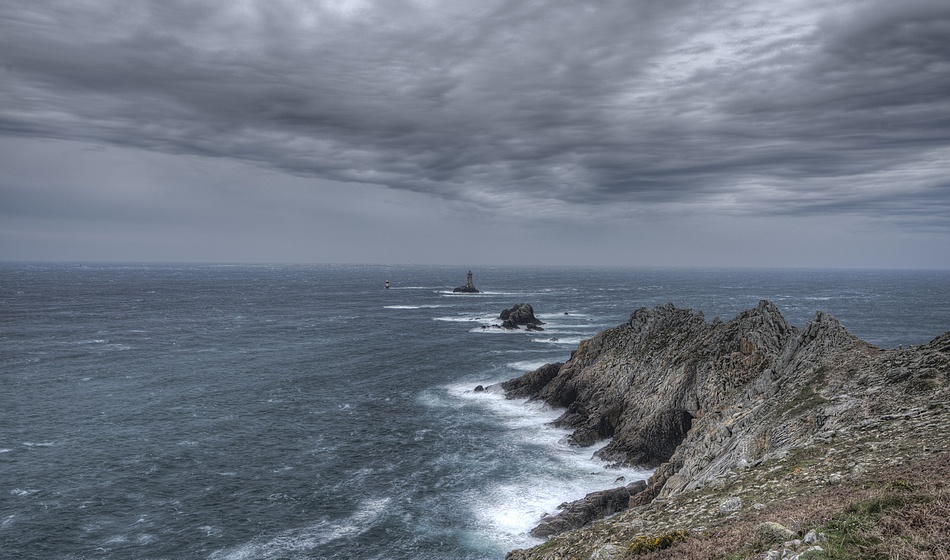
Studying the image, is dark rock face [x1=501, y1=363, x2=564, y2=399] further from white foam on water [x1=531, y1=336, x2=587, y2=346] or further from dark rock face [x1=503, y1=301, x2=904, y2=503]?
white foam on water [x1=531, y1=336, x2=587, y2=346]

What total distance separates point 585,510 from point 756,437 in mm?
12382

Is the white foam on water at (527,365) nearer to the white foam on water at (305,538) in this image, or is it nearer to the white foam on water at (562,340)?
the white foam on water at (562,340)

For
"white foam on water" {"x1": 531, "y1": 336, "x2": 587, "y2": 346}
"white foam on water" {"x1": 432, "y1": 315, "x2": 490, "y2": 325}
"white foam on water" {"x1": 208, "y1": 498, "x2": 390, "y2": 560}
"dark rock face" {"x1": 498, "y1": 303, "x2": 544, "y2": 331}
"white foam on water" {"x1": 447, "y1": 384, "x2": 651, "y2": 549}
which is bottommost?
"white foam on water" {"x1": 208, "y1": 498, "x2": 390, "y2": 560}

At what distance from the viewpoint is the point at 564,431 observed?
181ft

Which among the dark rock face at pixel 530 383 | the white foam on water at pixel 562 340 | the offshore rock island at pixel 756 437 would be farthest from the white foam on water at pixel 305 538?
the white foam on water at pixel 562 340

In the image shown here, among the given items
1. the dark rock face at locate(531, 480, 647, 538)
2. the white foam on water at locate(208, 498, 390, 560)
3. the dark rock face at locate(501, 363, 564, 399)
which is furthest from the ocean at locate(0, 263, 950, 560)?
the dark rock face at locate(501, 363, 564, 399)

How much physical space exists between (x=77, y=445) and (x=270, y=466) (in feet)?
67.5

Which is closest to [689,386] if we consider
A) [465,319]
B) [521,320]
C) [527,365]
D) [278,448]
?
[278,448]

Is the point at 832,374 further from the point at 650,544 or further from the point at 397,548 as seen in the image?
the point at 397,548

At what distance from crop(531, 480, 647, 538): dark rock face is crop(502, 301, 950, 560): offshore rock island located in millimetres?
110

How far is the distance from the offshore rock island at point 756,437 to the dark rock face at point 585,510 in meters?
0.11

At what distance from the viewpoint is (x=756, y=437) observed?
28766 mm

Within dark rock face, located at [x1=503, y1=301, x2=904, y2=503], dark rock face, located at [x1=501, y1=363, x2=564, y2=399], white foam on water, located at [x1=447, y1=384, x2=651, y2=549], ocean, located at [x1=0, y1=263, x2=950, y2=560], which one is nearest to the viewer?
dark rock face, located at [x1=503, y1=301, x2=904, y2=503]

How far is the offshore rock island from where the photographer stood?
1578 centimetres
